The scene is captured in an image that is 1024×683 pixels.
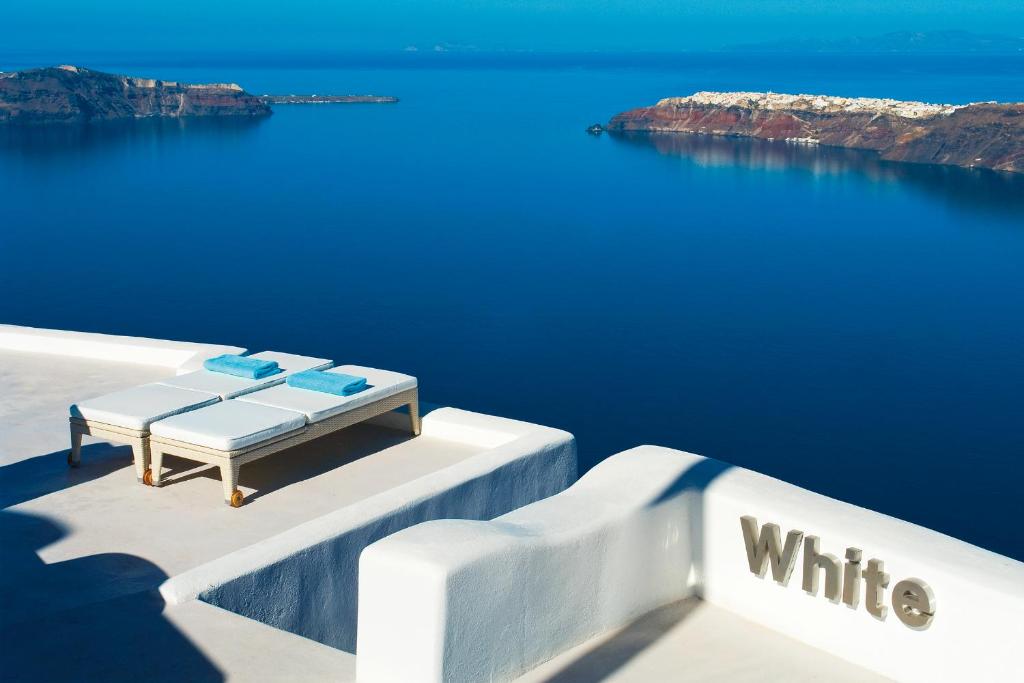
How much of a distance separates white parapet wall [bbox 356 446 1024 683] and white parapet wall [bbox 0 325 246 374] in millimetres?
4307

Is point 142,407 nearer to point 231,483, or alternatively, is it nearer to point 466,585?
point 231,483

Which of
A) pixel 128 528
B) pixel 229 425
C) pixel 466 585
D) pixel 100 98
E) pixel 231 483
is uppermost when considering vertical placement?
pixel 100 98

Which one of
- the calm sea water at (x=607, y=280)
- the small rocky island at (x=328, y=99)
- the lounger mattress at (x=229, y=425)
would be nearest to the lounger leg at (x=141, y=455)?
the lounger mattress at (x=229, y=425)

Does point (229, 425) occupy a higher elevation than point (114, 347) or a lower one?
higher

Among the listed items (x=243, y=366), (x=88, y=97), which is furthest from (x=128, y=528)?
(x=88, y=97)

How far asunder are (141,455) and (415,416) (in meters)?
1.71

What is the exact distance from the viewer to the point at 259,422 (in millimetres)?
6320

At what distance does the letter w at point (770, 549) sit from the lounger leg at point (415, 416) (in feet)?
10.2

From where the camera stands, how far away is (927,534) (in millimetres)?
4141

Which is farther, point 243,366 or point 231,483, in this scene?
point 243,366

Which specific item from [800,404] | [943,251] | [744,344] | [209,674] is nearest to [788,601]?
[209,674]

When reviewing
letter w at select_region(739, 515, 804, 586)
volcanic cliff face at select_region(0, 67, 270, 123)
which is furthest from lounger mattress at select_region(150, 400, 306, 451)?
volcanic cliff face at select_region(0, 67, 270, 123)

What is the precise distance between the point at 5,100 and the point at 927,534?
80.5 metres

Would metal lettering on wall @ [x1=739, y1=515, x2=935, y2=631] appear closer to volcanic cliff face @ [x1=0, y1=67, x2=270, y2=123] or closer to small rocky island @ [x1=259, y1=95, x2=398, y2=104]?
volcanic cliff face @ [x1=0, y1=67, x2=270, y2=123]
